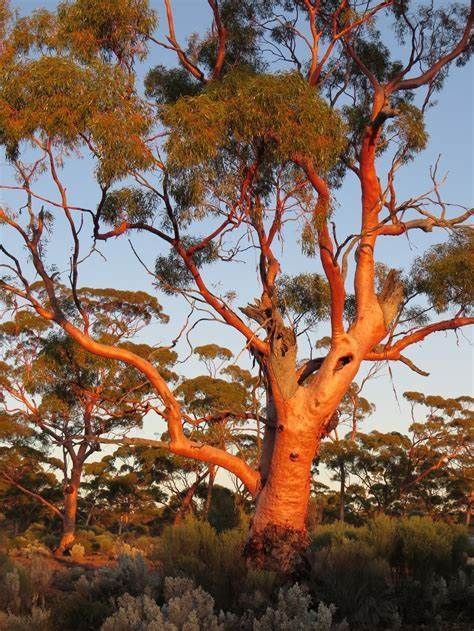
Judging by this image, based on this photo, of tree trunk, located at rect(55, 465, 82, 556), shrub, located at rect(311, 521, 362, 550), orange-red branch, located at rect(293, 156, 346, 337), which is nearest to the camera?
orange-red branch, located at rect(293, 156, 346, 337)

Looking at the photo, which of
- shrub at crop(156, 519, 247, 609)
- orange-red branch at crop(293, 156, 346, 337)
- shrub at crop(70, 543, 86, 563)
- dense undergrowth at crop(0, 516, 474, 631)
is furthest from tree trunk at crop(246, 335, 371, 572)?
shrub at crop(70, 543, 86, 563)

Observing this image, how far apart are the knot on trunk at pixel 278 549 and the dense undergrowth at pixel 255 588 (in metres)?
0.11

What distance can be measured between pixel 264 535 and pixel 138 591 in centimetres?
181

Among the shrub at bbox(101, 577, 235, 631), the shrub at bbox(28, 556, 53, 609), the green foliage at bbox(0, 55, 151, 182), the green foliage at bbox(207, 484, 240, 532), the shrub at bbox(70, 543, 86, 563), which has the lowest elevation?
the shrub at bbox(101, 577, 235, 631)

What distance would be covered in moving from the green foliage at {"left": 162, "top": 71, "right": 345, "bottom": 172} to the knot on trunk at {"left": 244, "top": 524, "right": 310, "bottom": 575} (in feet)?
15.7

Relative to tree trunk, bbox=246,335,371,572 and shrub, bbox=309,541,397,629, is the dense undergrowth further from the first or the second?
tree trunk, bbox=246,335,371,572

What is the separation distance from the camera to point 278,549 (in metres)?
8.91

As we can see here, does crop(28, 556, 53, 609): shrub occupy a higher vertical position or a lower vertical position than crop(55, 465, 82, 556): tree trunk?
lower

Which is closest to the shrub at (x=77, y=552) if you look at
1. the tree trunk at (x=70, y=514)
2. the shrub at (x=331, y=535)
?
the tree trunk at (x=70, y=514)

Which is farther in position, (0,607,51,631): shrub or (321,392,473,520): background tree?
(321,392,473,520): background tree

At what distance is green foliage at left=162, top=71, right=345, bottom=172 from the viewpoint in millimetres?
10125

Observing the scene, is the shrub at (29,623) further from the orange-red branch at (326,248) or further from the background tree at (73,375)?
the background tree at (73,375)

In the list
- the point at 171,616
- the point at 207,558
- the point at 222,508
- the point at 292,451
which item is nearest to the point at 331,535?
the point at 292,451

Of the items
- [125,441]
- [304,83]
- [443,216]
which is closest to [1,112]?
[304,83]
